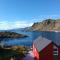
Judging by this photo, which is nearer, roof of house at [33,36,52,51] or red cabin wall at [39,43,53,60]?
red cabin wall at [39,43,53,60]

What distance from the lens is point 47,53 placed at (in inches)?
1105

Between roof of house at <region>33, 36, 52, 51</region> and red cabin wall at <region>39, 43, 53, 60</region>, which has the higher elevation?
roof of house at <region>33, 36, 52, 51</region>

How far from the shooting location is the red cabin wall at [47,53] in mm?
27938

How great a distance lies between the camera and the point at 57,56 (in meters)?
28.5

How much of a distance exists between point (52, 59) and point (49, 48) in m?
1.67

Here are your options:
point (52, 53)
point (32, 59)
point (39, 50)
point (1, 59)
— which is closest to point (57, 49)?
point (52, 53)

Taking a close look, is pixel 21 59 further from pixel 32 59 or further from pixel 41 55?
pixel 41 55

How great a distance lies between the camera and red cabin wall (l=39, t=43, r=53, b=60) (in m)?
27.9

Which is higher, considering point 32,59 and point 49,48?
point 49,48

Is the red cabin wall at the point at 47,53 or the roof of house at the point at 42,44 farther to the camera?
the roof of house at the point at 42,44

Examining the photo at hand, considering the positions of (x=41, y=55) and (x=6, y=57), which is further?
(x=6, y=57)

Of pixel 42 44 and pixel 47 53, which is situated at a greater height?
pixel 42 44

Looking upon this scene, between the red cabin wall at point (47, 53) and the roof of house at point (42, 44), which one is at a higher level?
the roof of house at point (42, 44)

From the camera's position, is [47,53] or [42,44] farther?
[42,44]
